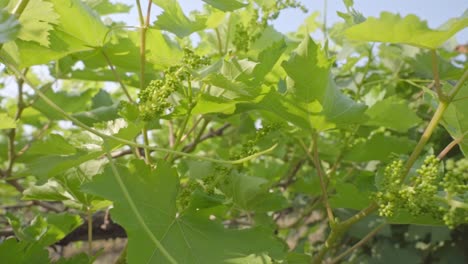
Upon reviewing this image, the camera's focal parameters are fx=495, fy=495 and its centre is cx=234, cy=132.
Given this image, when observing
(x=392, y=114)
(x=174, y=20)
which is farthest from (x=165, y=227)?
(x=392, y=114)

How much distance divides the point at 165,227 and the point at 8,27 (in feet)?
1.38

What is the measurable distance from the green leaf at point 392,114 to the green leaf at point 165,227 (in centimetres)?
49

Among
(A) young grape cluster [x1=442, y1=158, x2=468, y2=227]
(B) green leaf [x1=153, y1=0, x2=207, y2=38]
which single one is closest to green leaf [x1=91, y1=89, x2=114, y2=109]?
(B) green leaf [x1=153, y1=0, x2=207, y2=38]

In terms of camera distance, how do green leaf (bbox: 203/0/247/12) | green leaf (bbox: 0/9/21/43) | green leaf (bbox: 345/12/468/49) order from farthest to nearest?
green leaf (bbox: 203/0/247/12)
green leaf (bbox: 345/12/468/49)
green leaf (bbox: 0/9/21/43)

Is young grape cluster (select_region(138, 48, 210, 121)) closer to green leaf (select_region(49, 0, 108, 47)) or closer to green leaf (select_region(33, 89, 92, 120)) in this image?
green leaf (select_region(49, 0, 108, 47))

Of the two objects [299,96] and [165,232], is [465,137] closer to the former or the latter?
[299,96]

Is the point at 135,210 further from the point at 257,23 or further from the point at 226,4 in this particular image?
the point at 257,23

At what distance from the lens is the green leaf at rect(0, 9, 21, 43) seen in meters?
0.67

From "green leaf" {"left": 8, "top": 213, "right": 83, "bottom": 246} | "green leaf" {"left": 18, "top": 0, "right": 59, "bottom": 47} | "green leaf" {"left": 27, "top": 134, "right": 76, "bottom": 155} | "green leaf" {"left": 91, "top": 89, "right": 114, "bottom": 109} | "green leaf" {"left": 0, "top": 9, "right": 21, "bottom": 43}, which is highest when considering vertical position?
"green leaf" {"left": 0, "top": 9, "right": 21, "bottom": 43}

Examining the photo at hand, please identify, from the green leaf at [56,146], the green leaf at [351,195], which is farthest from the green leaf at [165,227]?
the green leaf at [351,195]

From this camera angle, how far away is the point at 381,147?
4.71ft

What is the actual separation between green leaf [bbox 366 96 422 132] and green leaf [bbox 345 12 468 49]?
418mm

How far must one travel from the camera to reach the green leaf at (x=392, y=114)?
1.25 meters

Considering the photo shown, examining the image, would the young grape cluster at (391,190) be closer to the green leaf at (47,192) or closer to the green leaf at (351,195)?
the green leaf at (351,195)
